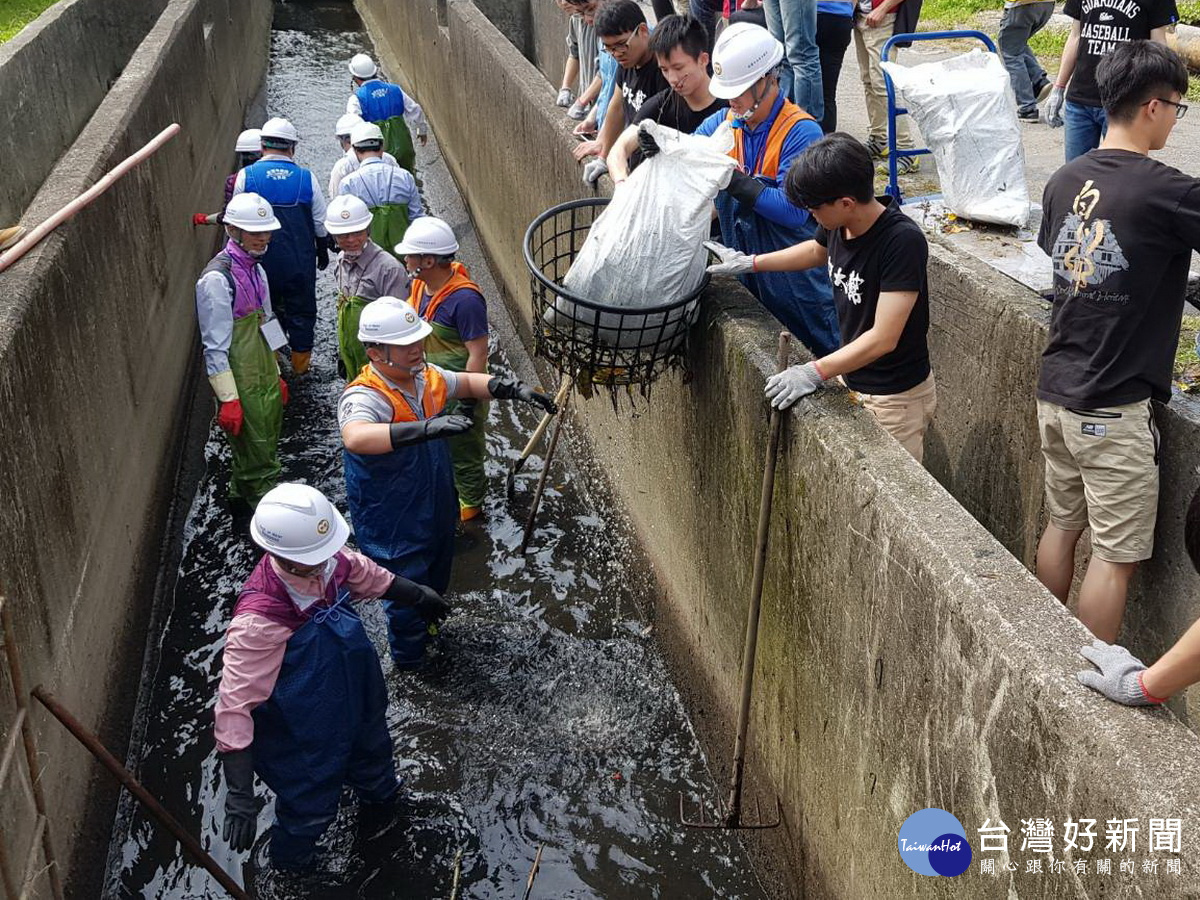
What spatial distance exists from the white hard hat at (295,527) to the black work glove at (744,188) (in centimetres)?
197

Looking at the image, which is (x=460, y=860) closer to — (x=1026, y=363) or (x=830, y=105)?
(x=1026, y=363)

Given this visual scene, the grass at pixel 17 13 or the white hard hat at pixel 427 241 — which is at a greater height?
the white hard hat at pixel 427 241

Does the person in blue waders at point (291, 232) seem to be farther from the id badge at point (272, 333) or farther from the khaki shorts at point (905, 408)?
the khaki shorts at point (905, 408)

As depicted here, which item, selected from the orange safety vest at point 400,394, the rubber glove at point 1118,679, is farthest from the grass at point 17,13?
the rubber glove at point 1118,679

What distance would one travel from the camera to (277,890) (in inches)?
181

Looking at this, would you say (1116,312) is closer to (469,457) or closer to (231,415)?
(469,457)

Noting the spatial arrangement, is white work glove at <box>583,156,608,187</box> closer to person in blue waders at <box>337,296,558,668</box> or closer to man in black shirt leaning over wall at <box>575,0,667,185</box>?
man in black shirt leaning over wall at <box>575,0,667,185</box>

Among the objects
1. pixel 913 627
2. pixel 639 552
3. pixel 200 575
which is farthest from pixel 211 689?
pixel 913 627

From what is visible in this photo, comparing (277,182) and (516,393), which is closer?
(516,393)

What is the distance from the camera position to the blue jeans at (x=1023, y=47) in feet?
28.9

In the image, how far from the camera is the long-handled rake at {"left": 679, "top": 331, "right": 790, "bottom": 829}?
162 inches

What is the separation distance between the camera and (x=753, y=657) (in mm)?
4336

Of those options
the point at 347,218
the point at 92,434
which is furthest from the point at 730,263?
the point at 92,434

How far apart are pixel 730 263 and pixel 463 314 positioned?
199 centimetres
